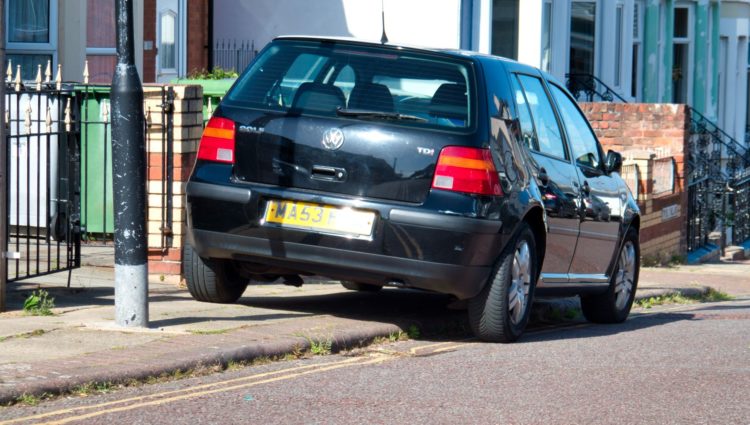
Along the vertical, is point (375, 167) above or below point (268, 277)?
above

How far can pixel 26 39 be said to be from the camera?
1728 cm

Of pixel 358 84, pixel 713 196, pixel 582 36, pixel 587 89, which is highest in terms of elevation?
pixel 582 36

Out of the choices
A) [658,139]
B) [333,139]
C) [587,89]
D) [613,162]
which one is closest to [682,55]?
[587,89]

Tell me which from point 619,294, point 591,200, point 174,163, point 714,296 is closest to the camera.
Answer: point 591,200

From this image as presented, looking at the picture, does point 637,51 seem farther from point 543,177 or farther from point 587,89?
point 543,177

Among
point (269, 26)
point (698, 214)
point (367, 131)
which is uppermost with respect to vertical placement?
point (269, 26)

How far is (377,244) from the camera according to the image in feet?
24.9

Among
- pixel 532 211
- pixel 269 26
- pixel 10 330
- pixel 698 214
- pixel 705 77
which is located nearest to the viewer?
pixel 10 330

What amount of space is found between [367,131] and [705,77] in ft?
90.9

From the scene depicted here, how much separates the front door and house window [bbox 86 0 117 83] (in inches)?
71.0

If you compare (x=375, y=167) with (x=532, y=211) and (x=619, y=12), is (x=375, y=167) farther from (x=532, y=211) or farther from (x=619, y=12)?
(x=619, y=12)

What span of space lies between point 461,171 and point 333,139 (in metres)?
0.75

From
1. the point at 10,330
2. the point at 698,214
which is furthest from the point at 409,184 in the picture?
the point at 698,214

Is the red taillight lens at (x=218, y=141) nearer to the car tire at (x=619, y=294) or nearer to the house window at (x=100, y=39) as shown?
the car tire at (x=619, y=294)
